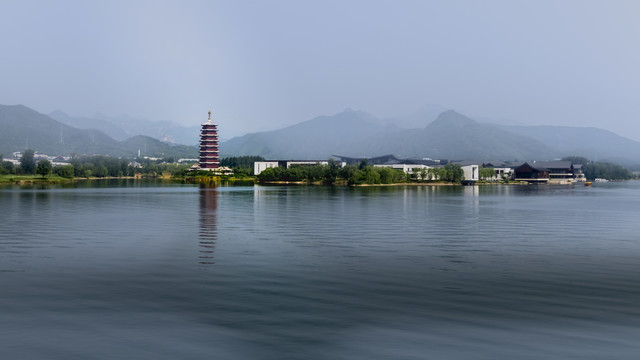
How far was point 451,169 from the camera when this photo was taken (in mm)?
185000

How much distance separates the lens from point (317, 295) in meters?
17.3

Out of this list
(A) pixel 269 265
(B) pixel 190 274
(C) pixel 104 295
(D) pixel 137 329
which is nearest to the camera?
(D) pixel 137 329

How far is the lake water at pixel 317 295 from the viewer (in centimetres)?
1232

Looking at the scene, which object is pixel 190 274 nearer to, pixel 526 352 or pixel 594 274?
pixel 526 352

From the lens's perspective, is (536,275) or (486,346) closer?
(486,346)

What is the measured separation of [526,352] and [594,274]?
36.0 feet

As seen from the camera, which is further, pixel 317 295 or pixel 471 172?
pixel 471 172

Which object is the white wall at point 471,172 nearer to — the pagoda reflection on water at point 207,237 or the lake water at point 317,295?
the pagoda reflection on water at point 207,237

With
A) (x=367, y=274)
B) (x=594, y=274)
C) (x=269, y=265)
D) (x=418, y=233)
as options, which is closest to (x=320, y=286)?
(x=367, y=274)

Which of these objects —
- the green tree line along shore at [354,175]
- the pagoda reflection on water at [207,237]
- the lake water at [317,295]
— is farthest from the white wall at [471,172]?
the lake water at [317,295]

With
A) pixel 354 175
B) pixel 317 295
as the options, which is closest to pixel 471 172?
pixel 354 175

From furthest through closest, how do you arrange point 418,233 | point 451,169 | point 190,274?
point 451,169 → point 418,233 → point 190,274

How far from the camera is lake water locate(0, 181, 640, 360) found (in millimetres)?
12320

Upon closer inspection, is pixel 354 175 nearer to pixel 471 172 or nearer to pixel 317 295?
pixel 471 172
